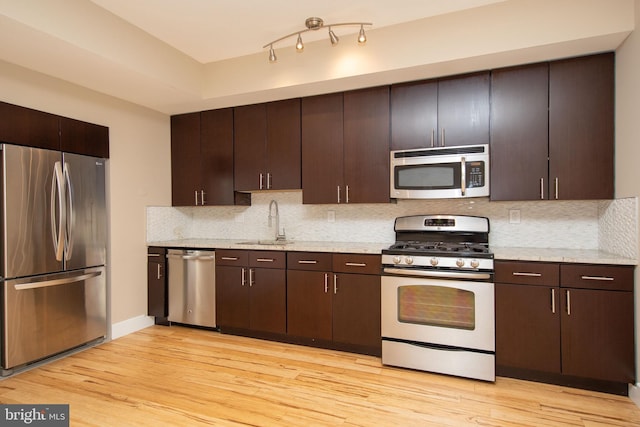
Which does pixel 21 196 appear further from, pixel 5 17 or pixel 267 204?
pixel 267 204

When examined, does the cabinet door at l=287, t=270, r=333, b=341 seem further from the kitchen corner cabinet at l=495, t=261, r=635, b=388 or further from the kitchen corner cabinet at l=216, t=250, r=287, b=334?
the kitchen corner cabinet at l=495, t=261, r=635, b=388

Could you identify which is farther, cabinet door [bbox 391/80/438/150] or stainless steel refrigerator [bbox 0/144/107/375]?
cabinet door [bbox 391/80/438/150]

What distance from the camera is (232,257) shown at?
351 cm

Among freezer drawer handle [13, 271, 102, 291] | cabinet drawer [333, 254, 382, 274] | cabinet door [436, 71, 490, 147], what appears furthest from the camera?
cabinet drawer [333, 254, 382, 274]

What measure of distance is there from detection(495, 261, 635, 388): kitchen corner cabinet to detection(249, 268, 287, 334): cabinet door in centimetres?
183

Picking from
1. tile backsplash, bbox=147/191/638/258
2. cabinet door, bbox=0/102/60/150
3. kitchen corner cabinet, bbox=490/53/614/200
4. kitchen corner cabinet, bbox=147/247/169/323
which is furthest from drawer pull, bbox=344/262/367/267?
cabinet door, bbox=0/102/60/150

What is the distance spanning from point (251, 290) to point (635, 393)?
300 cm

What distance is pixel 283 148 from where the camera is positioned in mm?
3576

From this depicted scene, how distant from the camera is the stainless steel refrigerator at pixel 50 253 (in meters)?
2.61

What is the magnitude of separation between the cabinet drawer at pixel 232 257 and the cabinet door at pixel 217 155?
0.62 m

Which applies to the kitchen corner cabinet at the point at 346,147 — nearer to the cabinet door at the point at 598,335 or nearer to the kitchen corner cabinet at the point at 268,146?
the kitchen corner cabinet at the point at 268,146

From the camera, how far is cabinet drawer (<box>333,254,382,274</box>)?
116 inches

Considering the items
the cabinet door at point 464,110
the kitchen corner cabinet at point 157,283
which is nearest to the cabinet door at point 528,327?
the cabinet door at point 464,110

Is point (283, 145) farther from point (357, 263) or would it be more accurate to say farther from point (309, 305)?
point (309, 305)
